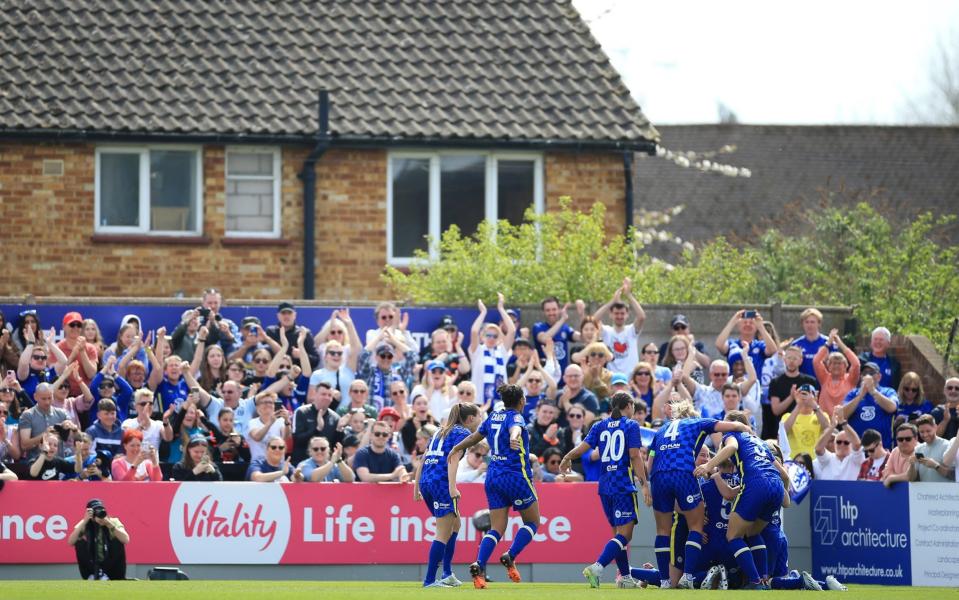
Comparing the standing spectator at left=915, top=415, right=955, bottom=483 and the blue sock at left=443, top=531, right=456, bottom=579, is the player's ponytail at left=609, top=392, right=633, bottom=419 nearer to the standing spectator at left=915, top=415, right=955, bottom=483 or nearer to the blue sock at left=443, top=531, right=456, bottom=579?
the blue sock at left=443, top=531, right=456, bottom=579

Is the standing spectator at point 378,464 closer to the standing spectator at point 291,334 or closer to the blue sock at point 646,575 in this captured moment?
the standing spectator at point 291,334

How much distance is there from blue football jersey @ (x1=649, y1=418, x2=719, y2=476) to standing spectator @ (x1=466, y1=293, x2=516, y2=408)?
493 centimetres

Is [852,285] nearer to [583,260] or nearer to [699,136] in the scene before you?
[583,260]

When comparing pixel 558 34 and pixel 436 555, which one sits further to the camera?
pixel 558 34

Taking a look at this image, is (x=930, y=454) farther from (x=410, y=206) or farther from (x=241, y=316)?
(x=410, y=206)

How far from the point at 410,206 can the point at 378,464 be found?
7960 mm

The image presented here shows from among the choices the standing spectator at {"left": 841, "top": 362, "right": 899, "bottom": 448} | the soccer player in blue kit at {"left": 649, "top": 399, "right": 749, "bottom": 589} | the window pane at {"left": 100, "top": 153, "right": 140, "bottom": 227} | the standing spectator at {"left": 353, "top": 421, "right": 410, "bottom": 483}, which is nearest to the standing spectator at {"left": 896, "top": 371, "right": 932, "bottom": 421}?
the standing spectator at {"left": 841, "top": 362, "right": 899, "bottom": 448}

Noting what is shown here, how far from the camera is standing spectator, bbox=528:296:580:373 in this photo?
2345cm

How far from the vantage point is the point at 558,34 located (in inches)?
1184

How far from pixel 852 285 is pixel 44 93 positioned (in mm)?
13067

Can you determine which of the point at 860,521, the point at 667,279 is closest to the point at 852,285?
the point at 667,279

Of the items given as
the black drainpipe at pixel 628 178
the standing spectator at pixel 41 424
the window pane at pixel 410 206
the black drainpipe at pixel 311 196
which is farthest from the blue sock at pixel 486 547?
the black drainpipe at pixel 628 178

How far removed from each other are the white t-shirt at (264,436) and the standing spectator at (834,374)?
6739mm

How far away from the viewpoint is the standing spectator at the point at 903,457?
20891 millimetres
